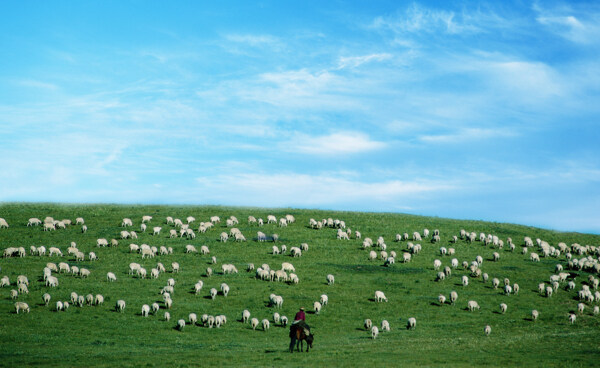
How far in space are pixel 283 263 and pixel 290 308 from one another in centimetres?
1203

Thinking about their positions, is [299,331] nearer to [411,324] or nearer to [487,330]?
[411,324]

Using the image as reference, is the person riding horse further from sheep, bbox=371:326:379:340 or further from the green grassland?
sheep, bbox=371:326:379:340

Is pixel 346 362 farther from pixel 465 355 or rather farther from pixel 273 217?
pixel 273 217

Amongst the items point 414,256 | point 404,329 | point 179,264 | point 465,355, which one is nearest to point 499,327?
point 404,329

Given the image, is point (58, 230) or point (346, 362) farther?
point (58, 230)

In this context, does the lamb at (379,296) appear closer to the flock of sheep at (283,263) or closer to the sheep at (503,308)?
the flock of sheep at (283,263)

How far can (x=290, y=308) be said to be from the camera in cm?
4941

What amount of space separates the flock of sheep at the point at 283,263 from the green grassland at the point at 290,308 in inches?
26.7

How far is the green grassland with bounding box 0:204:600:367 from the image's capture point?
3391 cm

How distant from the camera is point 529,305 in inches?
2201

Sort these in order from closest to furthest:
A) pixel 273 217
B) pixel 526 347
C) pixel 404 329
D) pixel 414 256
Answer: pixel 526 347 → pixel 404 329 → pixel 414 256 → pixel 273 217

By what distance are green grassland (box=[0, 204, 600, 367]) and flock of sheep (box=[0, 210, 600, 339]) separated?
2.22ft

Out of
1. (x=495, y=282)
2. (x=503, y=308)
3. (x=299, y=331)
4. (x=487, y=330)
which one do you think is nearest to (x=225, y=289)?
(x=299, y=331)

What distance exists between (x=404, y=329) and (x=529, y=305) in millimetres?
17861
